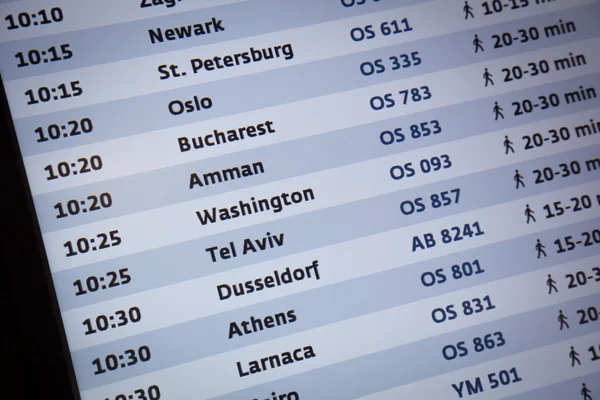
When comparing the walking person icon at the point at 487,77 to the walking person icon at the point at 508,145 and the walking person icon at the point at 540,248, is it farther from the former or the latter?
the walking person icon at the point at 540,248

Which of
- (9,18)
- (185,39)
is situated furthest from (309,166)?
(9,18)

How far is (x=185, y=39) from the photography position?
2.79ft

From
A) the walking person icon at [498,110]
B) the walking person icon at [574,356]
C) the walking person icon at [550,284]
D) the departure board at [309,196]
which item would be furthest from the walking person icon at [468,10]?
the walking person icon at [574,356]

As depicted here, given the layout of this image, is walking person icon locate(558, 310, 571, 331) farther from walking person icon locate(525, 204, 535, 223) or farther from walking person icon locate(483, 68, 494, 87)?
walking person icon locate(483, 68, 494, 87)

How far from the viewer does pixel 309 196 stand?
33.3 inches

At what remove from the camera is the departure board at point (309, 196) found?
2.63ft

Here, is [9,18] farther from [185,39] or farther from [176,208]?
[176,208]

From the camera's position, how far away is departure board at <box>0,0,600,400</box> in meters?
0.80

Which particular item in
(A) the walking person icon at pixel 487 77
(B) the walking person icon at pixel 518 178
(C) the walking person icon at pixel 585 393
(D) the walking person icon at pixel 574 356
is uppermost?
(A) the walking person icon at pixel 487 77

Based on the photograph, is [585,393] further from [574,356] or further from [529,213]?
[529,213]

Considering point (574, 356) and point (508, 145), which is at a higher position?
point (508, 145)

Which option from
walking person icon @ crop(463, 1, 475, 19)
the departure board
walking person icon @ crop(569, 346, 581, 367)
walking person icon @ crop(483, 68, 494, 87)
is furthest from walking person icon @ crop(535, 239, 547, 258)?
walking person icon @ crop(463, 1, 475, 19)

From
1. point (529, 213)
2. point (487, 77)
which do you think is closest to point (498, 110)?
point (487, 77)

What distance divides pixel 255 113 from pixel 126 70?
18 centimetres
